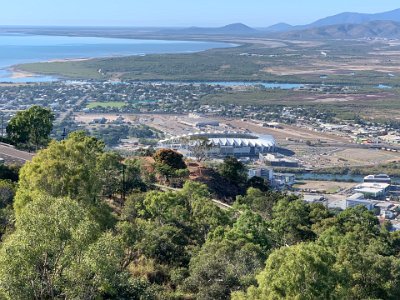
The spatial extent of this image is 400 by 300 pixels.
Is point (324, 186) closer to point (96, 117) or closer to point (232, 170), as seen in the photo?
point (232, 170)

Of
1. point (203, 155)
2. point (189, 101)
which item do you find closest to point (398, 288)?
point (203, 155)

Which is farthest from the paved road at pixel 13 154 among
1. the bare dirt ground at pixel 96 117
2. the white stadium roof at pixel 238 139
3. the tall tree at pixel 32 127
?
the bare dirt ground at pixel 96 117

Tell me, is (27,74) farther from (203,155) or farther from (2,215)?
(2,215)

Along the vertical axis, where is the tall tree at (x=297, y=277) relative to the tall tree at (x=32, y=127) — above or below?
above

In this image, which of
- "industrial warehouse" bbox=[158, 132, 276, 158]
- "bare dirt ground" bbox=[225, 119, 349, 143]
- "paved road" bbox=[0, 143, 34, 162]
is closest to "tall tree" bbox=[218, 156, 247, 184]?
"paved road" bbox=[0, 143, 34, 162]

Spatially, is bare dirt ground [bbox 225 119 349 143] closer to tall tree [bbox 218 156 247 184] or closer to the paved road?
tall tree [bbox 218 156 247 184]

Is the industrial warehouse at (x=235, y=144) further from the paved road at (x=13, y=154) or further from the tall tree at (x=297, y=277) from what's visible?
the tall tree at (x=297, y=277)

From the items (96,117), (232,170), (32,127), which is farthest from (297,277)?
(96,117)
